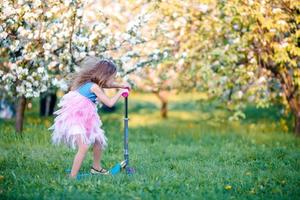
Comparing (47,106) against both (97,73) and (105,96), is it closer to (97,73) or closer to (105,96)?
(97,73)

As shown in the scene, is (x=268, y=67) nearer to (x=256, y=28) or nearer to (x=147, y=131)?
(x=256, y=28)

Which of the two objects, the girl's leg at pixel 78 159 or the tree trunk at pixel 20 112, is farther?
the tree trunk at pixel 20 112

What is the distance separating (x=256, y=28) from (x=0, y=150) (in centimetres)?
548

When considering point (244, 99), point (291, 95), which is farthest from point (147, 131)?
point (291, 95)

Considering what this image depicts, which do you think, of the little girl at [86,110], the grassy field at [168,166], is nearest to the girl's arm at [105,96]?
the little girl at [86,110]

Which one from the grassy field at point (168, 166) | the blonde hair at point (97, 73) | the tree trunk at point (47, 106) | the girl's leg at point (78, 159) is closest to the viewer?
the grassy field at point (168, 166)

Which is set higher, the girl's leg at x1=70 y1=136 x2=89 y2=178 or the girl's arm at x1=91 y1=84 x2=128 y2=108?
the girl's arm at x1=91 y1=84 x2=128 y2=108

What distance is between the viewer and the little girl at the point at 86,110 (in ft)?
22.9

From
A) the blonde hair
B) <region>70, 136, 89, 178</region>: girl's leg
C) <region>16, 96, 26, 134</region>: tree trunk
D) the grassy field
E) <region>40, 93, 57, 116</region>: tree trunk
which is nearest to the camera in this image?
the grassy field

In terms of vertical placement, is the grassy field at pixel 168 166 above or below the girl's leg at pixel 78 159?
below

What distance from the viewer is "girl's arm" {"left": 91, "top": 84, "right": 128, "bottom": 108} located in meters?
6.96

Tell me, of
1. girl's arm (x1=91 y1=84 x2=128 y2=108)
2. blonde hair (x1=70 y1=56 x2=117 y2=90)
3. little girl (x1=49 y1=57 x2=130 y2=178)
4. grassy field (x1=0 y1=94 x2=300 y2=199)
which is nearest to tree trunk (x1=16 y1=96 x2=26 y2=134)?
grassy field (x1=0 y1=94 x2=300 y2=199)

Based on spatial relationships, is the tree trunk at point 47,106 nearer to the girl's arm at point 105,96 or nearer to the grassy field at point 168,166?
the grassy field at point 168,166

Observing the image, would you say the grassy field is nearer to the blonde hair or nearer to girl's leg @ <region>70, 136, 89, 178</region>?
girl's leg @ <region>70, 136, 89, 178</region>
